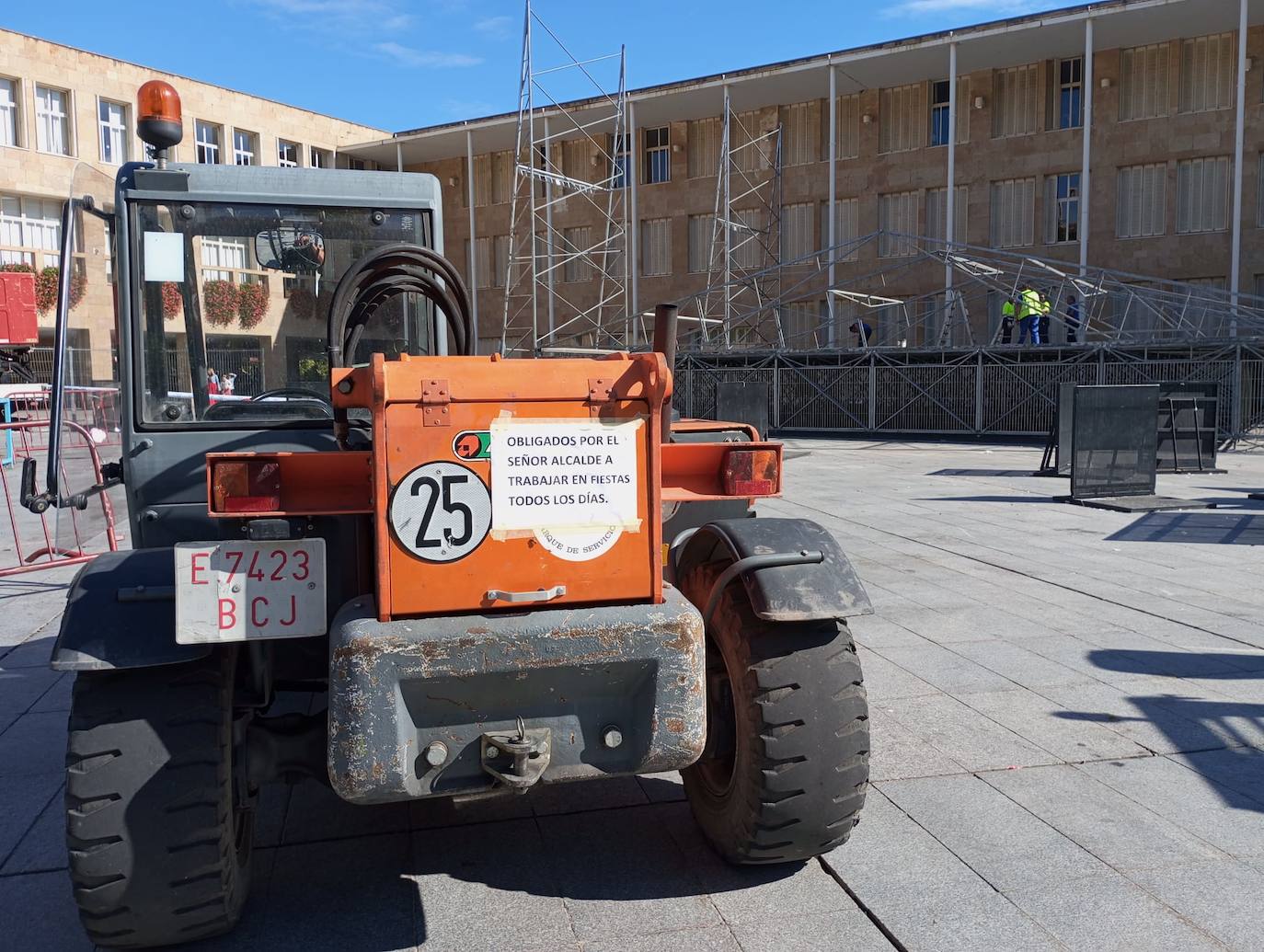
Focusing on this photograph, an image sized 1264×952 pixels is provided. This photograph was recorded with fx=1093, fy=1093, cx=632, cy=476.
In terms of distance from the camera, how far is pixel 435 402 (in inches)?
111

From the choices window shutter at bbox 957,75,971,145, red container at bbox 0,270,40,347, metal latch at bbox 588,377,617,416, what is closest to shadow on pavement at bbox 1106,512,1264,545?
metal latch at bbox 588,377,617,416

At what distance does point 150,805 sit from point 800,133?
37.0m

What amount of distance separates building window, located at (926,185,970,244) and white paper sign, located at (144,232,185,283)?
3226 centimetres

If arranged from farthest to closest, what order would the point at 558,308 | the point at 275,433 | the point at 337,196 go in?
the point at 558,308 → the point at 337,196 → the point at 275,433

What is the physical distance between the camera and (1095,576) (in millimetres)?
8617

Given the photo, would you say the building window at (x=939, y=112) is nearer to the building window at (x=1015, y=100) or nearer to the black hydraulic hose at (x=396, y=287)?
the building window at (x=1015, y=100)

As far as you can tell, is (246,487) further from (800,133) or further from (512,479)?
(800,133)

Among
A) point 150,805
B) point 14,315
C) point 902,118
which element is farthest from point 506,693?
point 902,118

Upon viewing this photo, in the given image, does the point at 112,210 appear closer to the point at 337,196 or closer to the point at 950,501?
the point at 337,196

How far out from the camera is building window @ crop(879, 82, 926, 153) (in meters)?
34.6

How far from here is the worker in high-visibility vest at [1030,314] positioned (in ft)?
82.2

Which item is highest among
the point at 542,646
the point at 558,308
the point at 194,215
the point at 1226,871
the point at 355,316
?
the point at 558,308

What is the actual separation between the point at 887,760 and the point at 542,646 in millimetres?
2314

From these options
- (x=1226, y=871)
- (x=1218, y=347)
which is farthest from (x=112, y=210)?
(x=1218, y=347)
